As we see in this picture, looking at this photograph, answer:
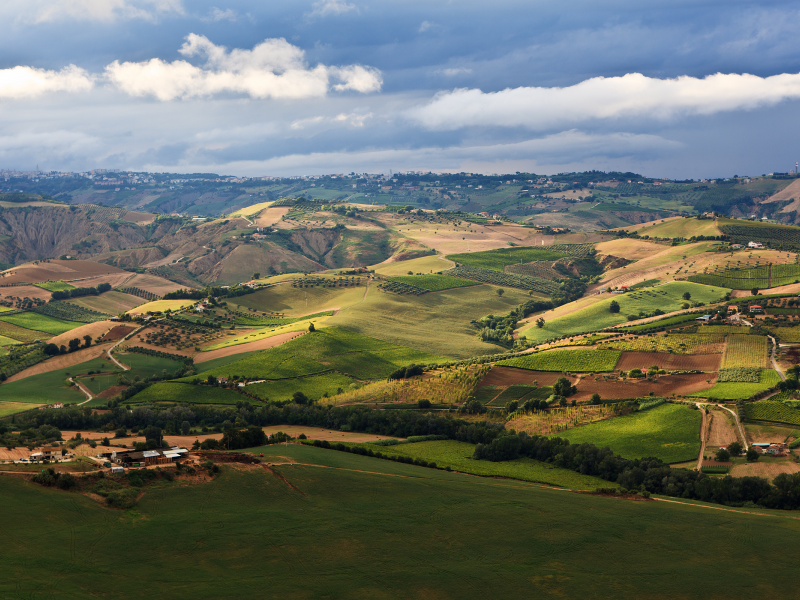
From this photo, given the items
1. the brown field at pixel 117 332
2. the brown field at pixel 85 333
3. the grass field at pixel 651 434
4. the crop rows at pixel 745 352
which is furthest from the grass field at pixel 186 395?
the crop rows at pixel 745 352

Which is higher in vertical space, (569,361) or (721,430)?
(569,361)

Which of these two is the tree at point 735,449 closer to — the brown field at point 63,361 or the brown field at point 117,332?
the brown field at point 63,361

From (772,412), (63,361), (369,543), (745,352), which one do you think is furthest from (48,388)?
(745,352)

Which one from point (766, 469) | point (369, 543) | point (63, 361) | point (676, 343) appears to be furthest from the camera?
point (63, 361)

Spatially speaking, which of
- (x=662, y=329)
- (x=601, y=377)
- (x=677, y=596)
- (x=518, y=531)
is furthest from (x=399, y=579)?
(x=662, y=329)

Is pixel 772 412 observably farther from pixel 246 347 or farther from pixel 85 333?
pixel 85 333

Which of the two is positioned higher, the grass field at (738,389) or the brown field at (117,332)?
the grass field at (738,389)

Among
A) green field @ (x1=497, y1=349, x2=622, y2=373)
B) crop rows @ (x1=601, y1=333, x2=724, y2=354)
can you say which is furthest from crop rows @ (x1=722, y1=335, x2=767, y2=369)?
green field @ (x1=497, y1=349, x2=622, y2=373)
